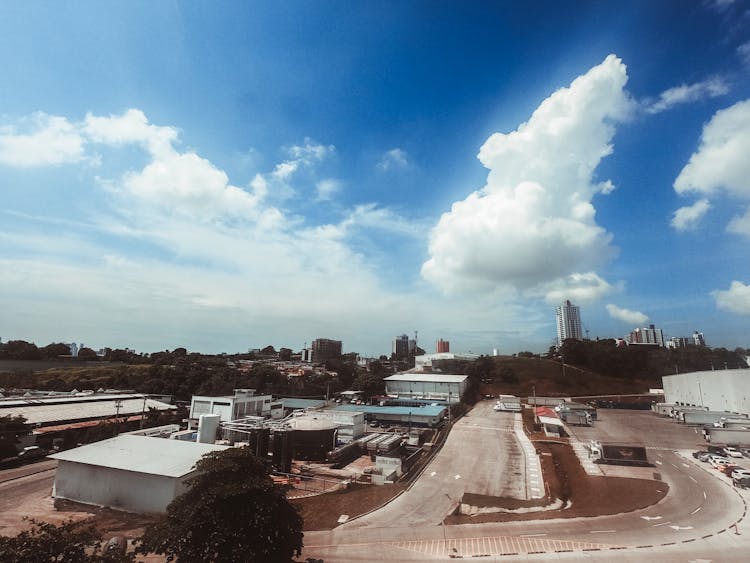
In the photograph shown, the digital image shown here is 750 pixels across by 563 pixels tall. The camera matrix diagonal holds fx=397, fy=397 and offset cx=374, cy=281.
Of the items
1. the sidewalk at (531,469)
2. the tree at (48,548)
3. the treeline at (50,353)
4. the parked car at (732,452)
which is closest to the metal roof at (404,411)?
the sidewalk at (531,469)

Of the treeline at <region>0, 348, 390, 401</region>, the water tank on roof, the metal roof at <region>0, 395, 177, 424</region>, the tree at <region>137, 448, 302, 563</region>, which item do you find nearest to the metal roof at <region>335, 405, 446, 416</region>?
the treeline at <region>0, 348, 390, 401</region>

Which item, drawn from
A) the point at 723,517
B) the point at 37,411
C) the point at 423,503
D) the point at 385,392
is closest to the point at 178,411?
the point at 37,411

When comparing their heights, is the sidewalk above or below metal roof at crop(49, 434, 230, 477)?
below

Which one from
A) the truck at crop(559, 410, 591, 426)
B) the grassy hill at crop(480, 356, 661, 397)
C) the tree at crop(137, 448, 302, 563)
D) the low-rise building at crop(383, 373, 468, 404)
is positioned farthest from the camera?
the grassy hill at crop(480, 356, 661, 397)

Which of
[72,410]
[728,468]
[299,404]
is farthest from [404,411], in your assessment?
[72,410]

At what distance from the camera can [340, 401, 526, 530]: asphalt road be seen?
34.0 m

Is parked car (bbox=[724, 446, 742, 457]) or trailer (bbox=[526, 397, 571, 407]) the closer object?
parked car (bbox=[724, 446, 742, 457])

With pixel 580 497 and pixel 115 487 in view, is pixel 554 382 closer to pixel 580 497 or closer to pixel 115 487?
pixel 580 497

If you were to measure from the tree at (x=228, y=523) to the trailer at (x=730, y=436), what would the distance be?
68.3m

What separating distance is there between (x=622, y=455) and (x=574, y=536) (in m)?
26.8

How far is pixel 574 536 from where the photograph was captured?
29172 mm

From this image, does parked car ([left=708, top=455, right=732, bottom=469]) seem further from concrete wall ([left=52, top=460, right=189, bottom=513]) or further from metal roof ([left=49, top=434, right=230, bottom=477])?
concrete wall ([left=52, top=460, right=189, bottom=513])

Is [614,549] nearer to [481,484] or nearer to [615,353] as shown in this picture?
[481,484]

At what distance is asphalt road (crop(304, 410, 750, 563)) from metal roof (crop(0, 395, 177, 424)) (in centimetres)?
5154
